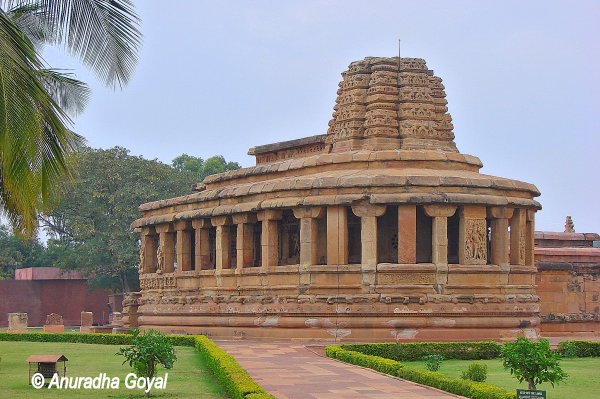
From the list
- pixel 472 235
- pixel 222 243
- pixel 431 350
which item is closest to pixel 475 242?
pixel 472 235

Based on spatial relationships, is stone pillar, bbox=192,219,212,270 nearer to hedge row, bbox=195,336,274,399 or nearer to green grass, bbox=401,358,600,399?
hedge row, bbox=195,336,274,399

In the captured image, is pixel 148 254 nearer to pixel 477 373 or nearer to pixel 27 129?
pixel 477 373

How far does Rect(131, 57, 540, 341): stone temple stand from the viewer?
28.0m

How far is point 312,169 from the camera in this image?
30.9 m

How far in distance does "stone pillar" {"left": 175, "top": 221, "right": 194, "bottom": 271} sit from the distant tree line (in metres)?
20.8

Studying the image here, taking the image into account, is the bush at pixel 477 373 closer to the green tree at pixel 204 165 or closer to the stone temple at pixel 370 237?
the stone temple at pixel 370 237

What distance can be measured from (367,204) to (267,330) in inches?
170

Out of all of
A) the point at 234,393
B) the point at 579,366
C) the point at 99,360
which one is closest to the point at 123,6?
the point at 234,393

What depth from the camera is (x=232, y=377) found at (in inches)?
627

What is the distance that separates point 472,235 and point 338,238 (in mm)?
3383

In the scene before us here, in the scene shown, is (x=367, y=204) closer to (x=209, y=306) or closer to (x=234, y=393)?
(x=209, y=306)

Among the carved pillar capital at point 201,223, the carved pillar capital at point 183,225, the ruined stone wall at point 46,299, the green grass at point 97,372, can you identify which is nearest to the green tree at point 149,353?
the green grass at point 97,372

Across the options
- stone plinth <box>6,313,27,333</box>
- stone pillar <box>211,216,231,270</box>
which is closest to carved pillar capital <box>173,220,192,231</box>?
stone pillar <box>211,216,231,270</box>

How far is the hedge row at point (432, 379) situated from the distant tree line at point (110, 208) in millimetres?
34869
